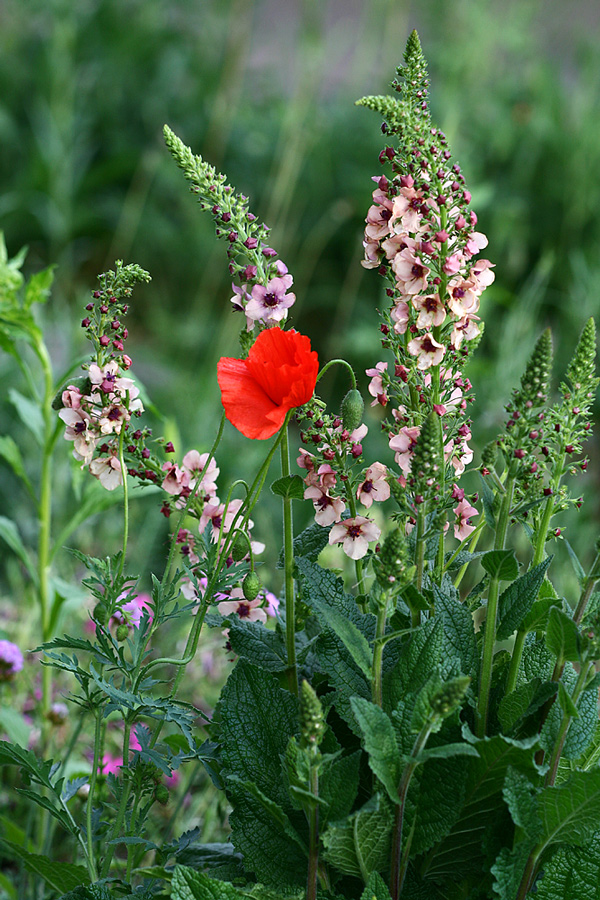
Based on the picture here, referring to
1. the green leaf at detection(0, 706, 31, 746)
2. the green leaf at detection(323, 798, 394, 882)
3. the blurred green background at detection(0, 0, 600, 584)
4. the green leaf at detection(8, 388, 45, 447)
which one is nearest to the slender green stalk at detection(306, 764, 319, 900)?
the green leaf at detection(323, 798, 394, 882)

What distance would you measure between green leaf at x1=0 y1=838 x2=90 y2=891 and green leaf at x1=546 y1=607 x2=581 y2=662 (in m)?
0.40

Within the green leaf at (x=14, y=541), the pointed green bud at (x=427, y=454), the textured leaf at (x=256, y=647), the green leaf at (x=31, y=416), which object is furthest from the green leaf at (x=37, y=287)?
the pointed green bud at (x=427, y=454)

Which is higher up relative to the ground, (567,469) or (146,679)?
(567,469)

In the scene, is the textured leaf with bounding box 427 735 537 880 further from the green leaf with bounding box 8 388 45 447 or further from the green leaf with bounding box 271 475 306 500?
the green leaf with bounding box 8 388 45 447

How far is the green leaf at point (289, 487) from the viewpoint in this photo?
63 cm

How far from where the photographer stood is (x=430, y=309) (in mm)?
599

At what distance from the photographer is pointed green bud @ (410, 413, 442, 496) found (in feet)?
1.71

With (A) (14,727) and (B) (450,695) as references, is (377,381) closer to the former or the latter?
(B) (450,695)

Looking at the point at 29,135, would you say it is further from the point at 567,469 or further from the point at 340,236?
the point at 567,469

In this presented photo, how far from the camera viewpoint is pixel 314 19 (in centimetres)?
232

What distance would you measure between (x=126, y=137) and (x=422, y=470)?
3157 millimetres

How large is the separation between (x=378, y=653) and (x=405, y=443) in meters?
0.14

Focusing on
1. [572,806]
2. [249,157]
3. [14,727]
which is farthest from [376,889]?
[249,157]

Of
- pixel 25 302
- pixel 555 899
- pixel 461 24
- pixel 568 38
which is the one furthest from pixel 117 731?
pixel 568 38
